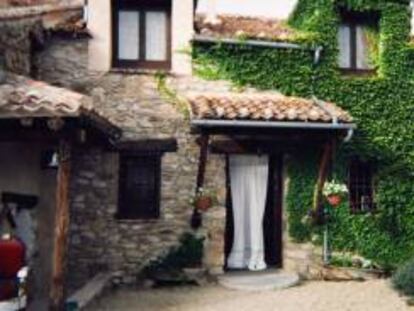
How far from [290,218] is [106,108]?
171 inches

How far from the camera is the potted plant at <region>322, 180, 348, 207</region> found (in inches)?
547

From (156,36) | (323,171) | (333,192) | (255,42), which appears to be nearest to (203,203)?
(323,171)

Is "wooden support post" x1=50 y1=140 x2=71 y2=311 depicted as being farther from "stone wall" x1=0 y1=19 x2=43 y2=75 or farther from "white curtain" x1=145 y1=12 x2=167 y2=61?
"white curtain" x1=145 y1=12 x2=167 y2=61

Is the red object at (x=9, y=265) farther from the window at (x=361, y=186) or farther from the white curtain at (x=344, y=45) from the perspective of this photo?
the white curtain at (x=344, y=45)

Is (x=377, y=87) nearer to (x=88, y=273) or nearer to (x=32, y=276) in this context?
(x=88, y=273)

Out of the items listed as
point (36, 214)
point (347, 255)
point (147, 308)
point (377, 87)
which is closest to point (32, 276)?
point (36, 214)

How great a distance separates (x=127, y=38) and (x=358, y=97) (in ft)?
16.4

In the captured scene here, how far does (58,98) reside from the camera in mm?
9102

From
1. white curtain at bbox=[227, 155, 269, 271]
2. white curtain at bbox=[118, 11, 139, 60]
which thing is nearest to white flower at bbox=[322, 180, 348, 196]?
white curtain at bbox=[227, 155, 269, 271]

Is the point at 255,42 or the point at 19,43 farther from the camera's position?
the point at 255,42

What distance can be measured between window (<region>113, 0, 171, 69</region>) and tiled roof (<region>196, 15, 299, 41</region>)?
31.2 inches

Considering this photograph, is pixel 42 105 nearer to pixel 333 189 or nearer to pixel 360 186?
pixel 333 189

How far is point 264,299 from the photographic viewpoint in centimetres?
1174

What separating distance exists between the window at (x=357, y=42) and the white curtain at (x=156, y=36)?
3832 mm
